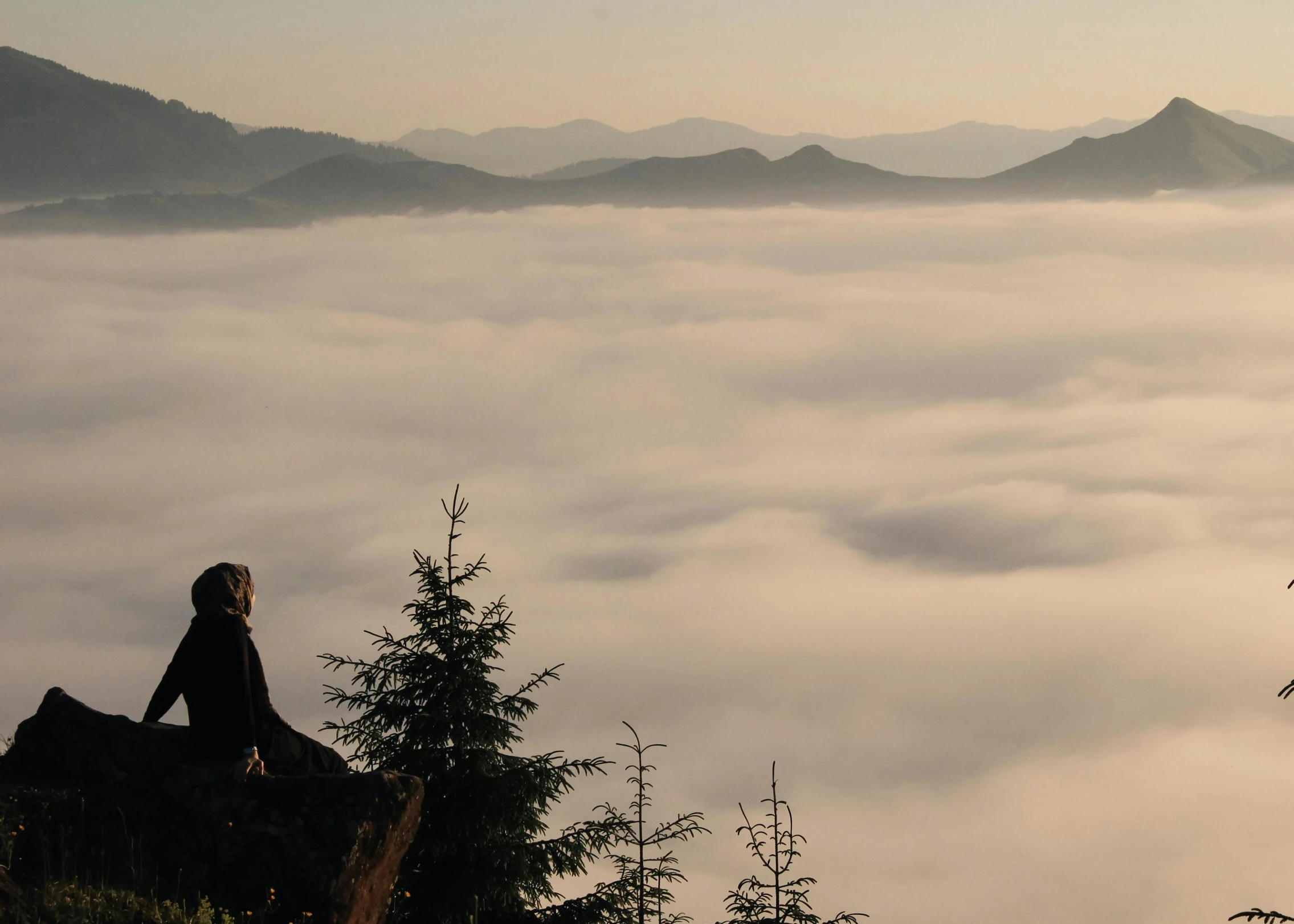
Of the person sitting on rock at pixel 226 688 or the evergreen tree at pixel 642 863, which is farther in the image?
the evergreen tree at pixel 642 863

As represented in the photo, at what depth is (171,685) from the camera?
24.1 feet

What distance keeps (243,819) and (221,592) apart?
128 cm

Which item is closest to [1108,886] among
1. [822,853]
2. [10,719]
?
[822,853]

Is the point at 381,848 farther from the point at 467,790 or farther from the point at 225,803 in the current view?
the point at 467,790

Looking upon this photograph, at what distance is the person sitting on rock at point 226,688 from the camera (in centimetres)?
711

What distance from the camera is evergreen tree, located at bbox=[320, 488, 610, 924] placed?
9.45 meters

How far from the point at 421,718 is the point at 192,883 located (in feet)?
10.1

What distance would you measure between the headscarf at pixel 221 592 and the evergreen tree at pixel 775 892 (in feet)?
13.5

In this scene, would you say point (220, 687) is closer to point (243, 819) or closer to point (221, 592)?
point (221, 592)

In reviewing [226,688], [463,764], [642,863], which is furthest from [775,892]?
[226,688]

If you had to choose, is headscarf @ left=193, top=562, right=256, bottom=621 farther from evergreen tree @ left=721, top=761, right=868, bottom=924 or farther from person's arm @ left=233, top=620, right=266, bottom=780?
evergreen tree @ left=721, top=761, right=868, bottom=924

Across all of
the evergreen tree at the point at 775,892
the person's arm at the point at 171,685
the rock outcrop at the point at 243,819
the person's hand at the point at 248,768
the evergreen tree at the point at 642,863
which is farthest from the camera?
the evergreen tree at the point at 642,863

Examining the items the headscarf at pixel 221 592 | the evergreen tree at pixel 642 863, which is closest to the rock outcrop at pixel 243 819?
→ the headscarf at pixel 221 592

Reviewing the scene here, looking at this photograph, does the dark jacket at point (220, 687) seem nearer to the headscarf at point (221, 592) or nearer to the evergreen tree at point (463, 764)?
the headscarf at point (221, 592)
